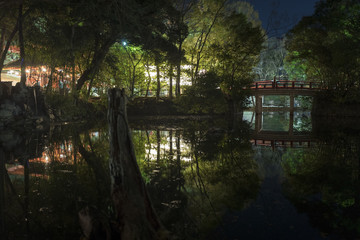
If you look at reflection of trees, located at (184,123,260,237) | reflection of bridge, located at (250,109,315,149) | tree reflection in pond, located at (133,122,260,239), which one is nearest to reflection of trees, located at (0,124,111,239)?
tree reflection in pond, located at (133,122,260,239)

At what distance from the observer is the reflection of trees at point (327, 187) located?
142 inches

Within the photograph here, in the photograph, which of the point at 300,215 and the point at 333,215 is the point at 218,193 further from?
the point at 333,215

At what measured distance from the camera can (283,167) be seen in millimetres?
6711

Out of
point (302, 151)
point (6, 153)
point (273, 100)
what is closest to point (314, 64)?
point (302, 151)

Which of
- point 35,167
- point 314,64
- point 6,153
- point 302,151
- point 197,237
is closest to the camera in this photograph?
point 197,237

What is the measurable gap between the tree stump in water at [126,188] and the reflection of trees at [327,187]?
8.33 feet

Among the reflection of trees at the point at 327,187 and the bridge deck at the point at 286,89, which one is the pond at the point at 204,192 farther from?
the bridge deck at the point at 286,89

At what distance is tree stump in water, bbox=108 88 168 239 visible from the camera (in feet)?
9.21

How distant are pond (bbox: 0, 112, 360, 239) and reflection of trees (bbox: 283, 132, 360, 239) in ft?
0.05

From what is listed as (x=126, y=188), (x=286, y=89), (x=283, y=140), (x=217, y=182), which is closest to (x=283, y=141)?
(x=283, y=140)

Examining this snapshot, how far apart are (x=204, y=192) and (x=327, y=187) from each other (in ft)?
9.00

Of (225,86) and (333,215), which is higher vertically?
(225,86)

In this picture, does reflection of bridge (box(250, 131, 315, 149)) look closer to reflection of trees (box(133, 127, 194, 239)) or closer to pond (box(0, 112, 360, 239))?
pond (box(0, 112, 360, 239))

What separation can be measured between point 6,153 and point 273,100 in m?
64.8
